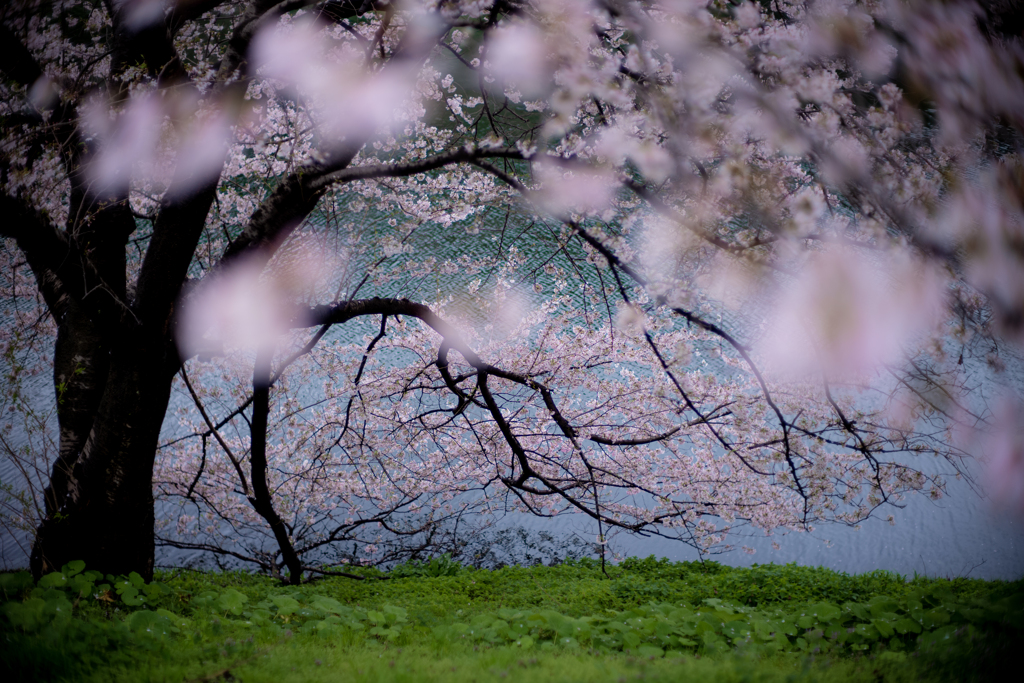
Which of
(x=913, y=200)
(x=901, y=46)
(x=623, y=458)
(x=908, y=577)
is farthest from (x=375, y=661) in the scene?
(x=908, y=577)

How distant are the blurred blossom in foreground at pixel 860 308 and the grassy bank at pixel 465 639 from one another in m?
1.08

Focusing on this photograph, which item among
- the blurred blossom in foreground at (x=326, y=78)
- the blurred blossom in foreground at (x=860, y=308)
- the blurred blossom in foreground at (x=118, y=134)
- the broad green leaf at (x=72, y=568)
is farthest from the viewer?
the blurred blossom in foreground at (x=326, y=78)

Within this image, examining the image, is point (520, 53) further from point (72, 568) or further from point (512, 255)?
point (72, 568)

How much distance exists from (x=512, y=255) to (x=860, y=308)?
12.6 feet

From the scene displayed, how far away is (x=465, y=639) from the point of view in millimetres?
2873

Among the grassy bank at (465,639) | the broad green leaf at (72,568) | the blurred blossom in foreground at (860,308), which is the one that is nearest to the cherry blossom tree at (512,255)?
the blurred blossom in foreground at (860,308)

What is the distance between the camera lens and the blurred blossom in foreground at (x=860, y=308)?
196 cm

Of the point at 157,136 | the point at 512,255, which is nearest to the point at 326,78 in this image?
the point at 157,136

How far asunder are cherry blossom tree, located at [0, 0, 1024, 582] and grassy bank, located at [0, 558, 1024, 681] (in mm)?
636

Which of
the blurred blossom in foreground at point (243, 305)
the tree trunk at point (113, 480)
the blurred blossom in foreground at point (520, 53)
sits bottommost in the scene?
the tree trunk at point (113, 480)

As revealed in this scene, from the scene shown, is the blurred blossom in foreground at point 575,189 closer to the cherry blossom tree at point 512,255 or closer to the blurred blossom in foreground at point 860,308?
the cherry blossom tree at point 512,255

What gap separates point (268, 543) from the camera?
6711 mm

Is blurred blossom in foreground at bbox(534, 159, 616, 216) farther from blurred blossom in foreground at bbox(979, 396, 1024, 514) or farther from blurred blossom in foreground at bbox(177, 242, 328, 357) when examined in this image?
blurred blossom in foreground at bbox(979, 396, 1024, 514)

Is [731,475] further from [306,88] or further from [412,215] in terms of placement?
[306,88]
